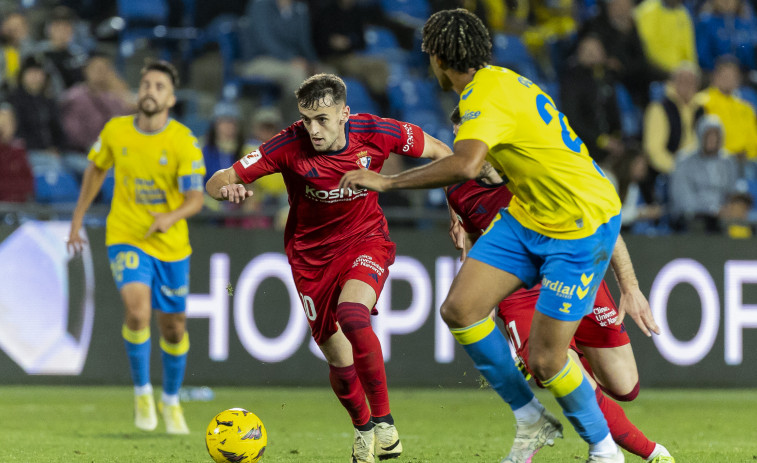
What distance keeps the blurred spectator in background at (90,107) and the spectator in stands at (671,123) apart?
6581 mm

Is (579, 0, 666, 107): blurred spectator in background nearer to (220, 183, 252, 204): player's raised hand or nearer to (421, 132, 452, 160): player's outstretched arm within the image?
(421, 132, 452, 160): player's outstretched arm

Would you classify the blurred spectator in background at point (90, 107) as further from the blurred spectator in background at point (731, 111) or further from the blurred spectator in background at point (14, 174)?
the blurred spectator in background at point (731, 111)

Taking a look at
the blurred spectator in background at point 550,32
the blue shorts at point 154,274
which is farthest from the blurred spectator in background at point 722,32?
the blue shorts at point 154,274

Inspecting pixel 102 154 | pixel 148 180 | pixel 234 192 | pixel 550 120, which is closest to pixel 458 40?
pixel 550 120

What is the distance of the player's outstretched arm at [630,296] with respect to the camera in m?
5.56

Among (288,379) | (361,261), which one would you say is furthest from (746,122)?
(361,261)

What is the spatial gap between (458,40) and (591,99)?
905cm

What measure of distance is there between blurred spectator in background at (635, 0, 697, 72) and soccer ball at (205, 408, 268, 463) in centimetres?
1138

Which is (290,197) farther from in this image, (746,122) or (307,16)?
(746,122)

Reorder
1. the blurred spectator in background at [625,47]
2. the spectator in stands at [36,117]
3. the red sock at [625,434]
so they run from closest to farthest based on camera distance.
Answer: the red sock at [625,434], the spectator in stands at [36,117], the blurred spectator in background at [625,47]

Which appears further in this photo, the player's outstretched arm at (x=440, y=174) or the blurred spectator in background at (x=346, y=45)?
the blurred spectator in background at (x=346, y=45)

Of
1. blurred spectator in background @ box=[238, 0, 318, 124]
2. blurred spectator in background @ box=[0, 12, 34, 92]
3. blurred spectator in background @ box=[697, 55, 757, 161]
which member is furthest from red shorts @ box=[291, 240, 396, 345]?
blurred spectator in background @ box=[697, 55, 757, 161]

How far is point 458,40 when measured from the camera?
5.27m

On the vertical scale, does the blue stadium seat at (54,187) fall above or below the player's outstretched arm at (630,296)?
above
